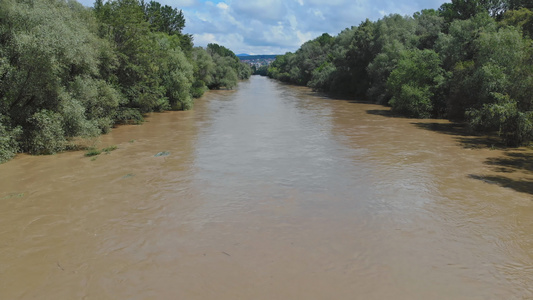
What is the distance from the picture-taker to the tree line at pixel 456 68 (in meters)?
21.8

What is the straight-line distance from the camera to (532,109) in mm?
20703

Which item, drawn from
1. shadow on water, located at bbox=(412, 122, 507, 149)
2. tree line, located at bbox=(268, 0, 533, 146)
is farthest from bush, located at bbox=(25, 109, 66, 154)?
tree line, located at bbox=(268, 0, 533, 146)

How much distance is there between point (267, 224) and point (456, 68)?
85.2 feet

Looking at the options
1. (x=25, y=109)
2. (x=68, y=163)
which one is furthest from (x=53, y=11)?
(x=68, y=163)

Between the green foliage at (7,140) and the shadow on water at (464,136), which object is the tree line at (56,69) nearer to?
the green foliage at (7,140)

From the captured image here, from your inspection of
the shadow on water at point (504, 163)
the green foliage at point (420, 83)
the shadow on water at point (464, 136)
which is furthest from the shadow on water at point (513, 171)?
the green foliage at point (420, 83)

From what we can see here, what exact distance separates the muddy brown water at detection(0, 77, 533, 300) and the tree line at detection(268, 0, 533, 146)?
11.0ft

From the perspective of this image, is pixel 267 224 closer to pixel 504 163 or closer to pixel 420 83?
pixel 504 163

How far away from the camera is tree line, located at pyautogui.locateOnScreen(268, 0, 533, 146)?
2177 cm

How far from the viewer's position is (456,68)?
30109 mm

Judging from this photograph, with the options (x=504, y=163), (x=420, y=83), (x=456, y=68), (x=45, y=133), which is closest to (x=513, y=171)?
(x=504, y=163)

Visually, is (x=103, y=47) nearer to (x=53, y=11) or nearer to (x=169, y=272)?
(x=53, y=11)

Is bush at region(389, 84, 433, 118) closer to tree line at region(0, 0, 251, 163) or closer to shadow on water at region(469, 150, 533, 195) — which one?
shadow on water at region(469, 150, 533, 195)

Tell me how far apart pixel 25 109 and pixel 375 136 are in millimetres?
20264
